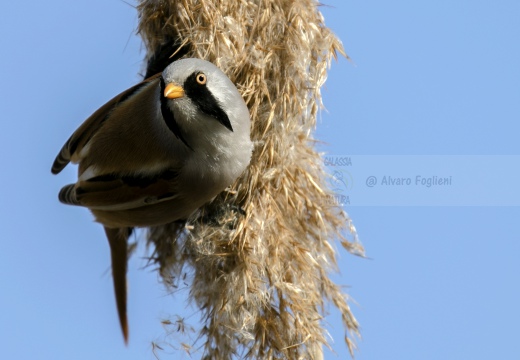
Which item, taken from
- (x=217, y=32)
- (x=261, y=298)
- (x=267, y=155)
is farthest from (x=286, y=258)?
(x=217, y=32)

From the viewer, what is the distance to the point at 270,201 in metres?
3.37

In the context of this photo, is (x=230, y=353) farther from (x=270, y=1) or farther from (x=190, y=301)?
(x=270, y=1)

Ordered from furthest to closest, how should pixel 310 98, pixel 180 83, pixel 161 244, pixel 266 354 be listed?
1. pixel 161 244
2. pixel 310 98
3. pixel 266 354
4. pixel 180 83

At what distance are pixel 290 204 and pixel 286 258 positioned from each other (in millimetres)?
229

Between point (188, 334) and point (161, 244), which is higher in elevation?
point (161, 244)

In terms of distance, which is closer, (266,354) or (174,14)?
(266,354)

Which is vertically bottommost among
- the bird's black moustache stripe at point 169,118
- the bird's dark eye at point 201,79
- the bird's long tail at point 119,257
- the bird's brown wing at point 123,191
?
the bird's long tail at point 119,257

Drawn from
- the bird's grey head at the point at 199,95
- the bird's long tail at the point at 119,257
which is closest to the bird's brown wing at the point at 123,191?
the bird's grey head at the point at 199,95

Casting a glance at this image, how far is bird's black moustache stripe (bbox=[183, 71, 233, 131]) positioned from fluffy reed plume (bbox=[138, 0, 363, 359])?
0.27 meters

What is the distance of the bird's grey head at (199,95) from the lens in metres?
2.98

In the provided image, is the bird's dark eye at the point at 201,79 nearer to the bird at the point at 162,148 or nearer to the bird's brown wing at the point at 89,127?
the bird at the point at 162,148

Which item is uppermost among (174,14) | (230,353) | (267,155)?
(174,14)

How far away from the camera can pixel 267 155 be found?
11.0 feet

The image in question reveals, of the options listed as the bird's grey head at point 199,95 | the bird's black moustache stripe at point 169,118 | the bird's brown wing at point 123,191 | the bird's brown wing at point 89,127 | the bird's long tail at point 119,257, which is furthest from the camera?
the bird's long tail at point 119,257
